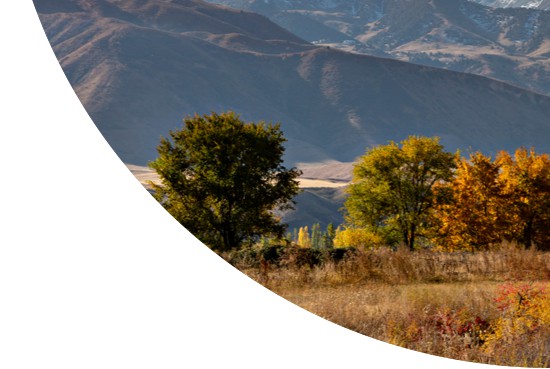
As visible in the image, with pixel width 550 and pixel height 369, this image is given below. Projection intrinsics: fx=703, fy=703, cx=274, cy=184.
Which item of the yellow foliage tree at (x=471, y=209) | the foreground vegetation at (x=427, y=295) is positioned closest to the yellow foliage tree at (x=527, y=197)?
the yellow foliage tree at (x=471, y=209)

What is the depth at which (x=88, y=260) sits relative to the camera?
3.19 metres

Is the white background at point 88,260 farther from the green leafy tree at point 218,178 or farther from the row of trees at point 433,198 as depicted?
the row of trees at point 433,198

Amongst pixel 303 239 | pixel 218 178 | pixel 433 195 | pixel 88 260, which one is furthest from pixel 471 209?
pixel 303 239

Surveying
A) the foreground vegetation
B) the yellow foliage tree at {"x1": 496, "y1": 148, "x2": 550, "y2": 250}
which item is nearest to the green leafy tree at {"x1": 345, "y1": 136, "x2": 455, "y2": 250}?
the yellow foliage tree at {"x1": 496, "y1": 148, "x2": 550, "y2": 250}

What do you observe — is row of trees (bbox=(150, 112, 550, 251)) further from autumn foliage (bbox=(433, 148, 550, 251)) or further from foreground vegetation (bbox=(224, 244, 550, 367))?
foreground vegetation (bbox=(224, 244, 550, 367))

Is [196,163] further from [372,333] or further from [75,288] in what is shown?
[75,288]

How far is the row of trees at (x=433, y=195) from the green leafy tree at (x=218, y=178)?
30.6 ft

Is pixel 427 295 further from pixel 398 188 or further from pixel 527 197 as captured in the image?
pixel 527 197

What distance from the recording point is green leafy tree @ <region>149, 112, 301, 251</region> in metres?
13.7

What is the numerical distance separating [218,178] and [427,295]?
292 inches

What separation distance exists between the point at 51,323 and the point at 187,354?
0.63 m

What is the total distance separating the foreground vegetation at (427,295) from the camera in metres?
5.04

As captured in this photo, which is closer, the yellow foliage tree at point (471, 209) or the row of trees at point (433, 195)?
the yellow foliage tree at point (471, 209)

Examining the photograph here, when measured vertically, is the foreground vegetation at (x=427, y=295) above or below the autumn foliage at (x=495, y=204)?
below
